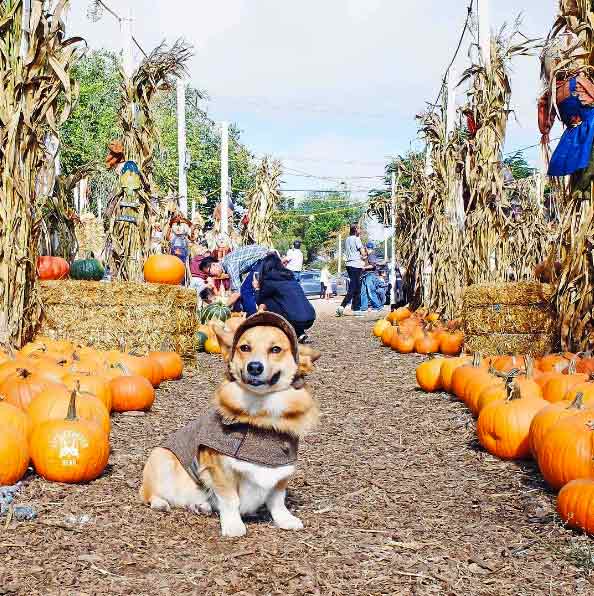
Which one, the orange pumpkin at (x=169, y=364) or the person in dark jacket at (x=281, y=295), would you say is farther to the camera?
the person in dark jacket at (x=281, y=295)

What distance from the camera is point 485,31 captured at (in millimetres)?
10352

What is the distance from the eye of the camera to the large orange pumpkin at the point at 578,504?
121 inches

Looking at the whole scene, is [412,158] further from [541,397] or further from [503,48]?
[541,397]

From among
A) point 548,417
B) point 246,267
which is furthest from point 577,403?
point 246,267

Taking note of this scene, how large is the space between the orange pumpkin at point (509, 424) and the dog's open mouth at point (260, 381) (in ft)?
6.25

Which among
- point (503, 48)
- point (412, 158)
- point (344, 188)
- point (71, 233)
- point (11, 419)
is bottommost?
point (11, 419)

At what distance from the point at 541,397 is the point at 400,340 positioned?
528 centimetres

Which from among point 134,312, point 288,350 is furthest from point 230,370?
point 134,312

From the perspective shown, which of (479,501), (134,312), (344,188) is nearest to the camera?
(479,501)

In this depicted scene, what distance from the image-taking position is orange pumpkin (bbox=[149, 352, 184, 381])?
762 centimetres

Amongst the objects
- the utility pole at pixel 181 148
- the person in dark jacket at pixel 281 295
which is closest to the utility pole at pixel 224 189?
the utility pole at pixel 181 148

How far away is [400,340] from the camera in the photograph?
409 inches

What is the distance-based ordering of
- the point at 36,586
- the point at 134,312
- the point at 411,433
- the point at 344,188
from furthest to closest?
1. the point at 344,188
2. the point at 134,312
3. the point at 411,433
4. the point at 36,586

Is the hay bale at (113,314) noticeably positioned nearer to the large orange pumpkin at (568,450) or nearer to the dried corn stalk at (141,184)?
the dried corn stalk at (141,184)
